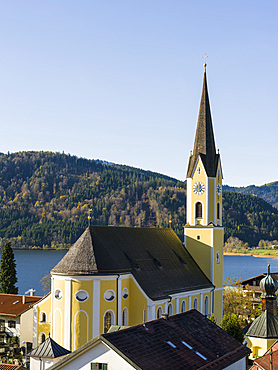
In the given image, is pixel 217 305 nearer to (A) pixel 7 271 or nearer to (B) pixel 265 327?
(B) pixel 265 327

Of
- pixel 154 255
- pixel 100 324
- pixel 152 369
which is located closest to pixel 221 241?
pixel 154 255

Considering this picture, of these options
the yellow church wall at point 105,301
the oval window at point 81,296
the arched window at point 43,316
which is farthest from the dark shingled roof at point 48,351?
the arched window at point 43,316

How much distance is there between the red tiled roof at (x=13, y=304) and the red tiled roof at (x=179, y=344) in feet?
74.3

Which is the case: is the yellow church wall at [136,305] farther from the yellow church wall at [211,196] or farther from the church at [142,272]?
the yellow church wall at [211,196]

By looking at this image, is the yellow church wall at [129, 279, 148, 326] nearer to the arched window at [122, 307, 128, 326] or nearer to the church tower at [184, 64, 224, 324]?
the arched window at [122, 307, 128, 326]

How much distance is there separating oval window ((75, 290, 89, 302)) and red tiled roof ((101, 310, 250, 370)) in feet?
29.8

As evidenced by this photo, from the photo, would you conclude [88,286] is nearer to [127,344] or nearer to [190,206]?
[127,344]

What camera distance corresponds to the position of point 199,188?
51.6 meters

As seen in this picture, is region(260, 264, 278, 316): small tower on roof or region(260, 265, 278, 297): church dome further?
region(260, 265, 278, 297): church dome

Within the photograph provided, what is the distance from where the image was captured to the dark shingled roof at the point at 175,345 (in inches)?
843

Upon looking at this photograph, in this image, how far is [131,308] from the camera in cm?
3938

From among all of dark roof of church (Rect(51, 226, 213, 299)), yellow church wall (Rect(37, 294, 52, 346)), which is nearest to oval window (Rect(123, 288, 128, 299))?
dark roof of church (Rect(51, 226, 213, 299))

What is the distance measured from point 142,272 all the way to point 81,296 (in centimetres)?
638

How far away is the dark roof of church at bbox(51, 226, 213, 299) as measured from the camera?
1463 inches
